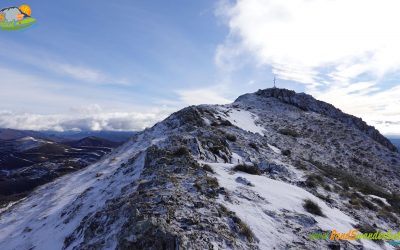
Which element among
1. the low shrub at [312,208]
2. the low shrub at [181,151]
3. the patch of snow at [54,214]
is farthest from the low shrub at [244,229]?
the low shrub at [181,151]

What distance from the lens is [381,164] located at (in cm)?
5922

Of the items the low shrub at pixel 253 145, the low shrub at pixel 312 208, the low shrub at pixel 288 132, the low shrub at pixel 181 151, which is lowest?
the low shrub at pixel 312 208

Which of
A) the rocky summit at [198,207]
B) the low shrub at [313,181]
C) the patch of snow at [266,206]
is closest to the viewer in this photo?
the rocky summit at [198,207]

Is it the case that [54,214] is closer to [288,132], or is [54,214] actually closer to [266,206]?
[266,206]

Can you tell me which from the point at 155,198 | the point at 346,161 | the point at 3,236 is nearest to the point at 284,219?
the point at 155,198

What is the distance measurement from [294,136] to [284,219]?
4913 cm

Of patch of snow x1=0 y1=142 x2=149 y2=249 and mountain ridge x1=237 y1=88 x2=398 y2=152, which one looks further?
Result: mountain ridge x1=237 y1=88 x2=398 y2=152

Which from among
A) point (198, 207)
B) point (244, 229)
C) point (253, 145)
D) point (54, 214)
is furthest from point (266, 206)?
point (253, 145)

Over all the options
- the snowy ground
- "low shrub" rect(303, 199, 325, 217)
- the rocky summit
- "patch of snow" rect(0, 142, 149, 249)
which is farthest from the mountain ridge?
"low shrub" rect(303, 199, 325, 217)

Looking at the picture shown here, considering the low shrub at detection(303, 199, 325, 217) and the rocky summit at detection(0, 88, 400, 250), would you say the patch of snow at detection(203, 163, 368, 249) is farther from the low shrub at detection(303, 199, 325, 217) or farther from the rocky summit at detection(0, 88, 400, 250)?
the low shrub at detection(303, 199, 325, 217)

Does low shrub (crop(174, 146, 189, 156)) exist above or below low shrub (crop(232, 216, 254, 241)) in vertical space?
above

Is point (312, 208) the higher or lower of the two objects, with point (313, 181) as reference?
lower

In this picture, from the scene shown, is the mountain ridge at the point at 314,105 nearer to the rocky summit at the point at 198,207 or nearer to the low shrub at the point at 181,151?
the rocky summit at the point at 198,207

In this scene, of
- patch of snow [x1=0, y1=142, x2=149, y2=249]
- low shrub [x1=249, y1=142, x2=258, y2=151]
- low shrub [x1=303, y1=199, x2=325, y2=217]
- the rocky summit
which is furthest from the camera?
low shrub [x1=249, y1=142, x2=258, y2=151]
